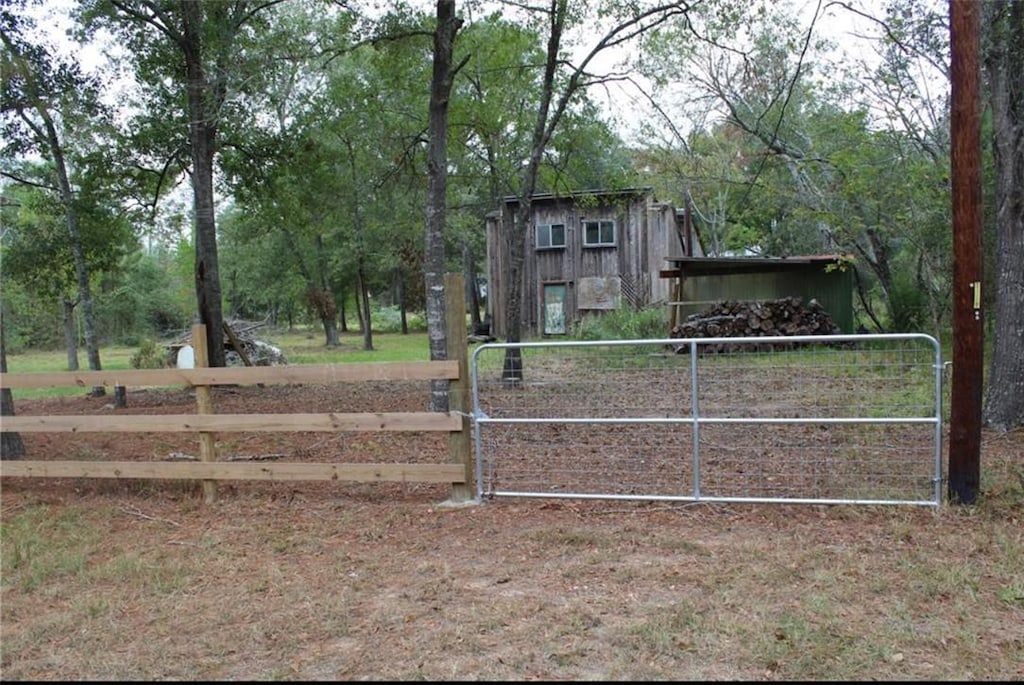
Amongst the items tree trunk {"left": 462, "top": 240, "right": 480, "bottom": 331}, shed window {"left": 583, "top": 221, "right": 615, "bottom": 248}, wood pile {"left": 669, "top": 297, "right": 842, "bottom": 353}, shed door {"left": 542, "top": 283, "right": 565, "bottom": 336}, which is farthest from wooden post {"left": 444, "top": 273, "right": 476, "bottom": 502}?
tree trunk {"left": 462, "top": 240, "right": 480, "bottom": 331}

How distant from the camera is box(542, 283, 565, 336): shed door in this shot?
83.1 feet

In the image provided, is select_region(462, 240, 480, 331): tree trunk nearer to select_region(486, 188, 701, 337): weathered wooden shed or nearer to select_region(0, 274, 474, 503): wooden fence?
select_region(486, 188, 701, 337): weathered wooden shed

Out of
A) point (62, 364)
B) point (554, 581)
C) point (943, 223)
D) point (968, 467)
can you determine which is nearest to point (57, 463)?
point (554, 581)

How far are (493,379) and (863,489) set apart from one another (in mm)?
2914

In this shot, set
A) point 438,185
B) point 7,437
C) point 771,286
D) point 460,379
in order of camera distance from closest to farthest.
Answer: point 460,379, point 7,437, point 438,185, point 771,286

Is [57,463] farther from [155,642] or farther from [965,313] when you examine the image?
[965,313]

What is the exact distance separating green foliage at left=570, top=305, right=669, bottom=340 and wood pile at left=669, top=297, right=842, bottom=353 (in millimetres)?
1404

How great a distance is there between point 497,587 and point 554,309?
70.8ft

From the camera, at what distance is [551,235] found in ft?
83.2

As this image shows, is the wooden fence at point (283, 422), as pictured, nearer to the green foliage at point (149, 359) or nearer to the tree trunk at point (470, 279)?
the green foliage at point (149, 359)

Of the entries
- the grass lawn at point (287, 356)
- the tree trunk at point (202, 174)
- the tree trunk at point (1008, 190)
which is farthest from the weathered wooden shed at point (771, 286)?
the tree trunk at point (1008, 190)

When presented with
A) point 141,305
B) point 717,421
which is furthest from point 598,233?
point 141,305

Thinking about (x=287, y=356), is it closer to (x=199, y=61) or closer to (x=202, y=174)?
(x=202, y=174)

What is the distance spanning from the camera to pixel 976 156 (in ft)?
16.0
